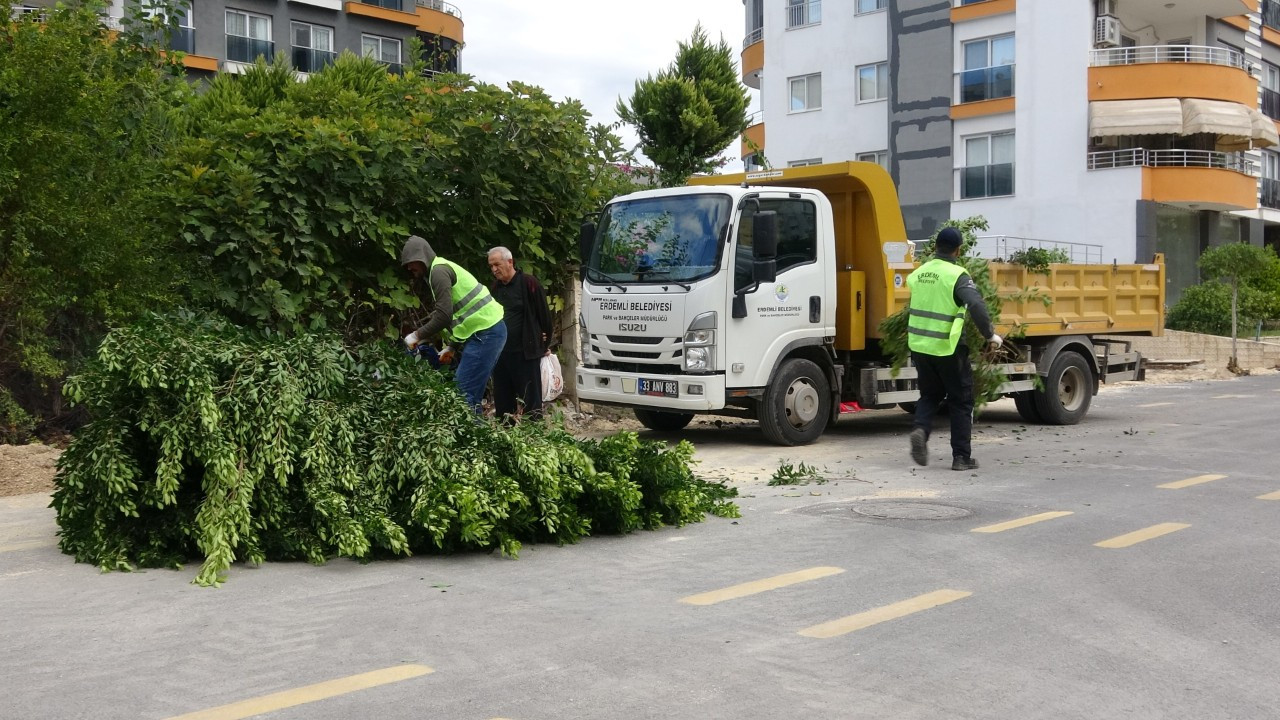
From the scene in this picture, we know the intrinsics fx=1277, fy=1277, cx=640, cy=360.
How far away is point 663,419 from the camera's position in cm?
1353

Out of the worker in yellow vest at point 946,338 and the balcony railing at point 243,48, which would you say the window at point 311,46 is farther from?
the worker in yellow vest at point 946,338

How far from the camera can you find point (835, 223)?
13.3 meters

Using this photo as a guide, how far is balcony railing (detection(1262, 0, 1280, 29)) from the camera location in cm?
3928

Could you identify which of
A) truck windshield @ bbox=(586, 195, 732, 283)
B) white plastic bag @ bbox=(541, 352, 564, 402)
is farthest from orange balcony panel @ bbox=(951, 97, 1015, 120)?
white plastic bag @ bbox=(541, 352, 564, 402)

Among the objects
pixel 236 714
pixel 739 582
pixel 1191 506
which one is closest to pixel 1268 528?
pixel 1191 506

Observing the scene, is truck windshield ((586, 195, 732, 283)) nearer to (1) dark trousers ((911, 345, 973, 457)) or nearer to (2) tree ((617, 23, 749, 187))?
(1) dark trousers ((911, 345, 973, 457))

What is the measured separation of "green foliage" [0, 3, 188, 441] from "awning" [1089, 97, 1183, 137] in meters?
26.0

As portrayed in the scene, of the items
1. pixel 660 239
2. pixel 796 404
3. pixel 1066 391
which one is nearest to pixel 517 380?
pixel 660 239

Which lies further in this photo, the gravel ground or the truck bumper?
the truck bumper

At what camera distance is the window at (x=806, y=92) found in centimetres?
3726

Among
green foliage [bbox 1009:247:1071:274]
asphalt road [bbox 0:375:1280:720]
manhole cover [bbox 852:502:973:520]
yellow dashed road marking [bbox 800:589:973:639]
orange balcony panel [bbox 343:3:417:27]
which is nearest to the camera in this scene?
asphalt road [bbox 0:375:1280:720]

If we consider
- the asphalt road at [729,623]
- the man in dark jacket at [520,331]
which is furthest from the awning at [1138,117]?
the asphalt road at [729,623]

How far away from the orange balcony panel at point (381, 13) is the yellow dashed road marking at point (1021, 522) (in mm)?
34844

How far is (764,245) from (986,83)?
78.6 feet
